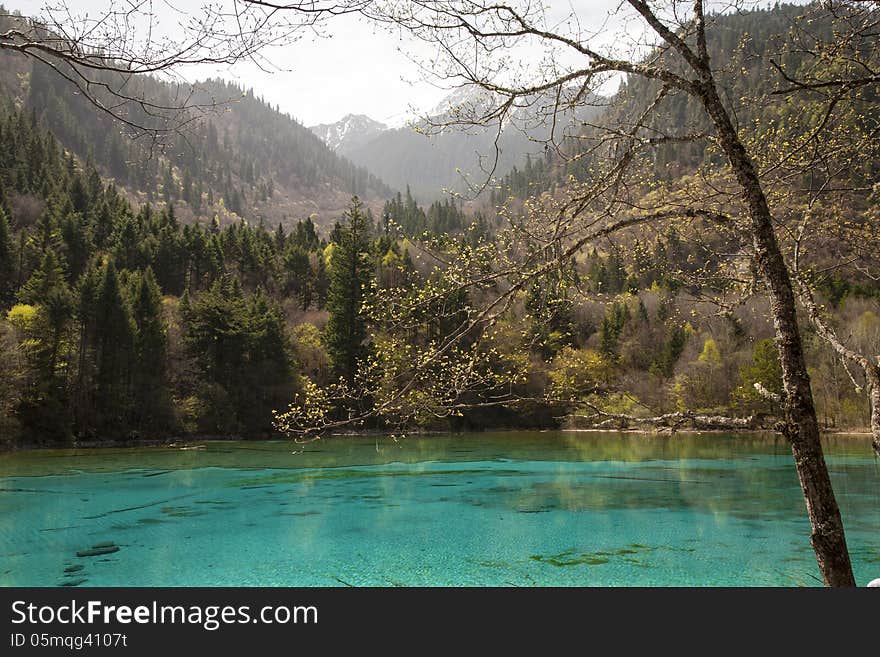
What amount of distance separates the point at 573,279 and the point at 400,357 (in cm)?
164

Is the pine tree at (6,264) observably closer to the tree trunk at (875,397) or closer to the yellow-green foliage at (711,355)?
the yellow-green foliage at (711,355)

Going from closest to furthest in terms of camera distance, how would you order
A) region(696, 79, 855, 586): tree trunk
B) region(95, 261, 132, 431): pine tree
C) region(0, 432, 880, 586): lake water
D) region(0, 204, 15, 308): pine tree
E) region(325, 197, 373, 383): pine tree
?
region(696, 79, 855, 586): tree trunk → region(0, 432, 880, 586): lake water → region(95, 261, 132, 431): pine tree → region(0, 204, 15, 308): pine tree → region(325, 197, 373, 383): pine tree

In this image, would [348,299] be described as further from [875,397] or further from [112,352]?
[875,397]

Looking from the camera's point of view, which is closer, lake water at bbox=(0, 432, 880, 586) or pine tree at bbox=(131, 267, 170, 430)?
lake water at bbox=(0, 432, 880, 586)

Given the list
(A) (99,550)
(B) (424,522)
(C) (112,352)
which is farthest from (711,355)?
(A) (99,550)

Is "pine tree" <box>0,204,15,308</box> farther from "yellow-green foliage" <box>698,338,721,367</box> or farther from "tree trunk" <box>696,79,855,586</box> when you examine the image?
"tree trunk" <box>696,79,855,586</box>

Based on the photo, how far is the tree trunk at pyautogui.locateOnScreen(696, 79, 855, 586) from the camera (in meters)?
3.39

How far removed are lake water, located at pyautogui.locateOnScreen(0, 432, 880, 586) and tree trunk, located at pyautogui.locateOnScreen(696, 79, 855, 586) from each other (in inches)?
250

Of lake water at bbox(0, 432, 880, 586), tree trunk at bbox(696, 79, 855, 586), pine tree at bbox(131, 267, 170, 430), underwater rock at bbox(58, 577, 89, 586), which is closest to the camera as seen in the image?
tree trunk at bbox(696, 79, 855, 586)

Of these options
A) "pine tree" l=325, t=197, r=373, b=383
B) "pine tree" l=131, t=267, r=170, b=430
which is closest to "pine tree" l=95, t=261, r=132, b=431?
"pine tree" l=131, t=267, r=170, b=430

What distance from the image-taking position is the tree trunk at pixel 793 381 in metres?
3.39

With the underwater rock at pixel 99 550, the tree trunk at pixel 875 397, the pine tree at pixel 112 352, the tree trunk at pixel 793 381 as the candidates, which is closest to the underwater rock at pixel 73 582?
the underwater rock at pixel 99 550

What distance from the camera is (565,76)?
408 centimetres
